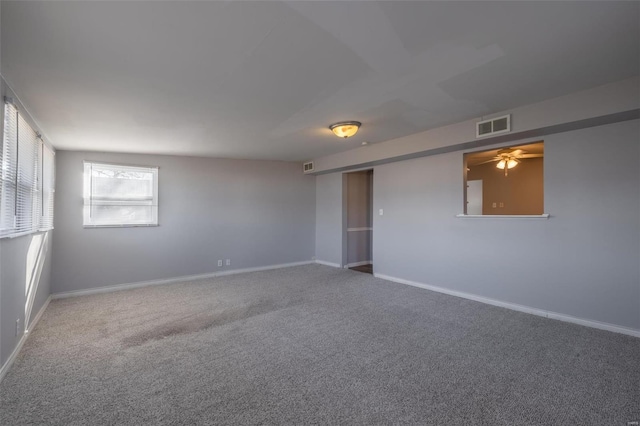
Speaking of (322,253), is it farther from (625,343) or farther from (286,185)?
(625,343)

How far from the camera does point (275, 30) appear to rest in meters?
1.92

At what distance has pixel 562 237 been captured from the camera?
3523mm

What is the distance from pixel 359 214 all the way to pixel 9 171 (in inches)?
226

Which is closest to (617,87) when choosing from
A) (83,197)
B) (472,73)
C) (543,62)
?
(543,62)

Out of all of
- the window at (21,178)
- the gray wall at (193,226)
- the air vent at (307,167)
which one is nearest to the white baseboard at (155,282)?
the gray wall at (193,226)

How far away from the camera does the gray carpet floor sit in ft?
6.34

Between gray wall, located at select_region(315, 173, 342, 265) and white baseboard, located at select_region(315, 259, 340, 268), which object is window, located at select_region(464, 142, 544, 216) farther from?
white baseboard, located at select_region(315, 259, 340, 268)

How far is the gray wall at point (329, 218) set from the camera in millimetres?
6707

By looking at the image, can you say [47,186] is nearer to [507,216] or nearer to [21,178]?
[21,178]

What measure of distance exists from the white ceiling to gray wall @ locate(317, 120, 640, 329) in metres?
0.89

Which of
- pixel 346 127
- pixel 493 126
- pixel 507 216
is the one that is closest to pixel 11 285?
pixel 346 127

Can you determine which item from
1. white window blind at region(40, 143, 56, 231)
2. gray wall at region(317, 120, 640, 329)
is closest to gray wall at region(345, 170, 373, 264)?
gray wall at region(317, 120, 640, 329)

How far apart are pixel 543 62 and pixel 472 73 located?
0.51 meters

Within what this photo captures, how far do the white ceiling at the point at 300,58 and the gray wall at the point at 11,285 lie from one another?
2.45 feet
